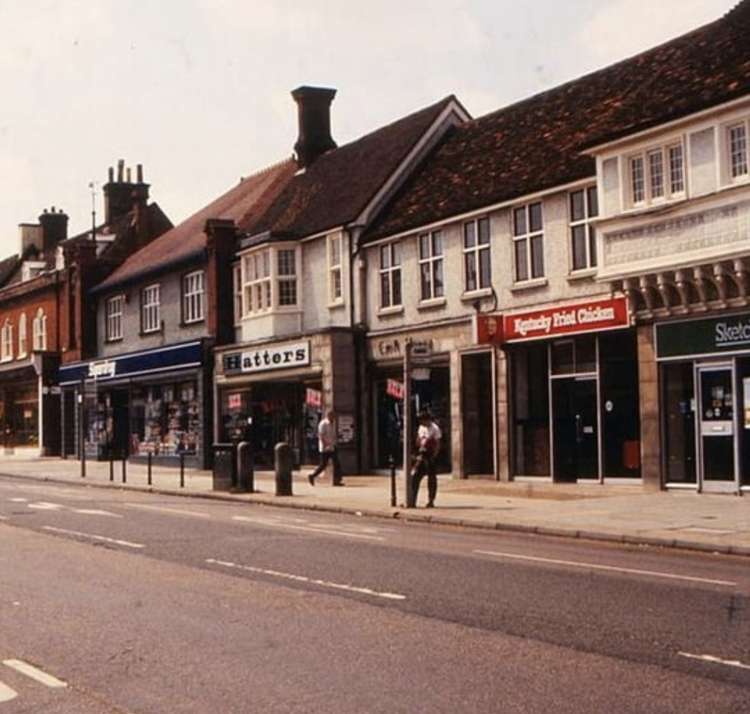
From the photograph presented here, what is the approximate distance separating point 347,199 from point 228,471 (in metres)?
10.1

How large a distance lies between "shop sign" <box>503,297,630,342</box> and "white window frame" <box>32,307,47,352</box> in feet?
108

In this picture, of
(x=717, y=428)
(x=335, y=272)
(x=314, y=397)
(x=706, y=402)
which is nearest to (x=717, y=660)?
(x=717, y=428)

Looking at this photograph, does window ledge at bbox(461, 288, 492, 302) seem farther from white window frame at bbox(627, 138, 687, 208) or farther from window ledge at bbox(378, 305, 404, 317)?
white window frame at bbox(627, 138, 687, 208)

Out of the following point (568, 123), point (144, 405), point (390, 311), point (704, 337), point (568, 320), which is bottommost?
point (144, 405)

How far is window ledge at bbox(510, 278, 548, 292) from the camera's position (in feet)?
93.4

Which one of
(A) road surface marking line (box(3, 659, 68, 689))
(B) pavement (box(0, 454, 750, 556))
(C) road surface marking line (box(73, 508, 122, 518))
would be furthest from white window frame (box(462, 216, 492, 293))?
(A) road surface marking line (box(3, 659, 68, 689))

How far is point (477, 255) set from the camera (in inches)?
1210

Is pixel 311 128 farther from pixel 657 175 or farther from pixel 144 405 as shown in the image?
pixel 657 175

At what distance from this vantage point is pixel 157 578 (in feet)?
43.5

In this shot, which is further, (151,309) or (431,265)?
(151,309)

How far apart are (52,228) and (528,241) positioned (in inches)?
1726

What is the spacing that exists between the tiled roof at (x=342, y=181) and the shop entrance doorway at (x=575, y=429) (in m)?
9.42

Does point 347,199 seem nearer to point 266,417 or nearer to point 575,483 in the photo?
point 266,417

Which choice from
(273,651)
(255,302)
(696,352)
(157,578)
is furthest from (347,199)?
(273,651)
